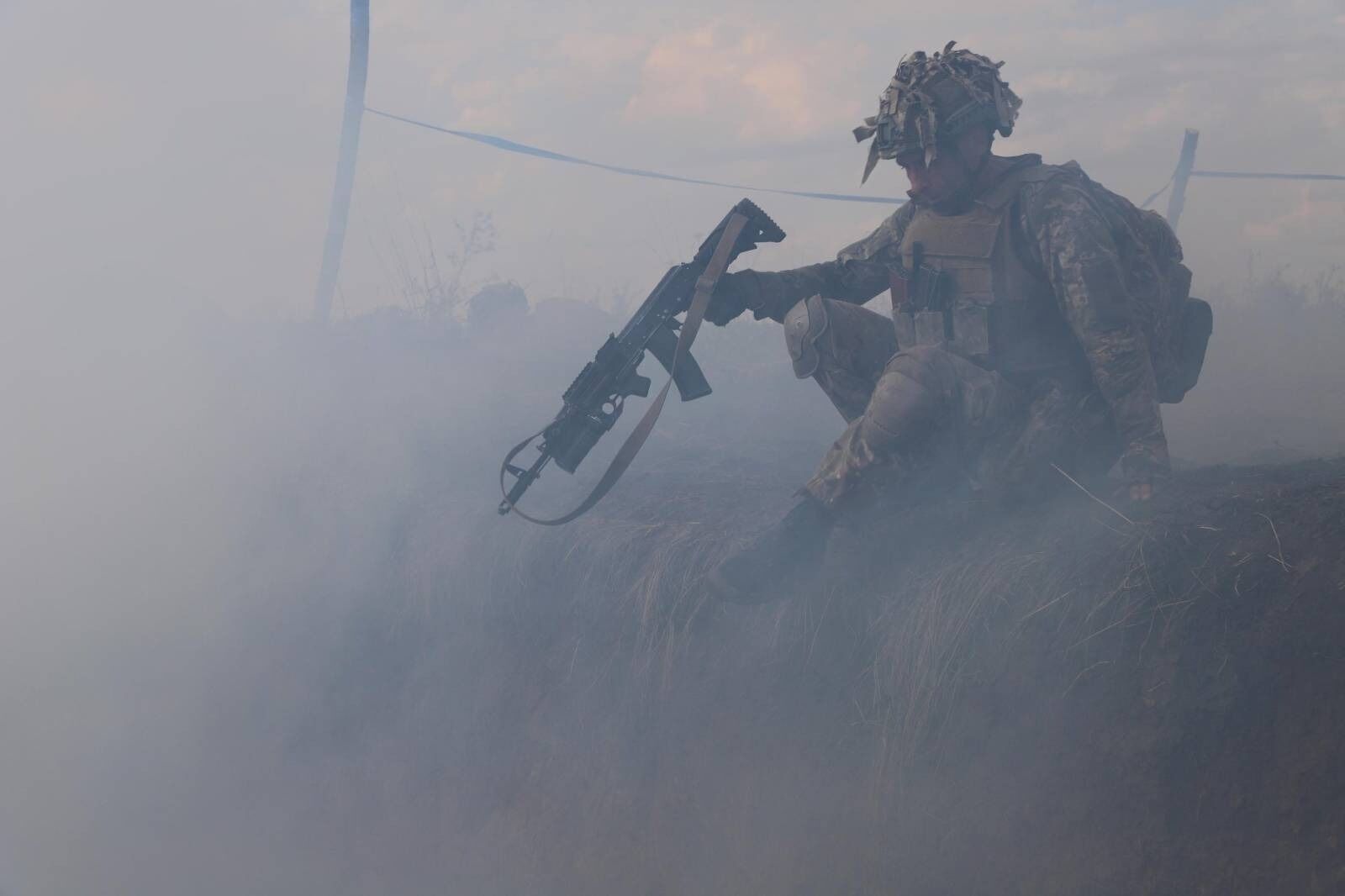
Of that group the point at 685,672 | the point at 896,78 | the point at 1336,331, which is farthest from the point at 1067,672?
the point at 1336,331

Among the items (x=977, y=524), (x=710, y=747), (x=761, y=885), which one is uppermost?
(x=977, y=524)

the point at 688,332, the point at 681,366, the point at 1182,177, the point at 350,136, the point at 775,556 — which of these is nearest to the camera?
the point at 775,556

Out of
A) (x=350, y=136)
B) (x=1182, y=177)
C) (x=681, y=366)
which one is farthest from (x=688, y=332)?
(x=1182, y=177)

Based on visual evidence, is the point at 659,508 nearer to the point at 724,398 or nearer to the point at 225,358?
the point at 724,398

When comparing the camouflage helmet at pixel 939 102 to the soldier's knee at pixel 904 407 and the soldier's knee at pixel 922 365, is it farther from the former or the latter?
the soldier's knee at pixel 904 407

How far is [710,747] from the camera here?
3.87 metres

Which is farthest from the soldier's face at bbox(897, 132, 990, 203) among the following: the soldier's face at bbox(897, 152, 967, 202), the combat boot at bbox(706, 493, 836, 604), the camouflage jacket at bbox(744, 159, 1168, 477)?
the combat boot at bbox(706, 493, 836, 604)

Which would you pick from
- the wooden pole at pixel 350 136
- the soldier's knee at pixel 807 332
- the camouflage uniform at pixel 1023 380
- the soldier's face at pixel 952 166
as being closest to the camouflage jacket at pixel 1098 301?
the camouflage uniform at pixel 1023 380

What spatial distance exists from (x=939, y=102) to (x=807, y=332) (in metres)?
0.93

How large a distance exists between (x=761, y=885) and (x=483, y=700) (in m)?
1.69

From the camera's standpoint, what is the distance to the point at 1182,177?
9.20 metres

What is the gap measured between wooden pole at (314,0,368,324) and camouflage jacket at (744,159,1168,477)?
538 centimetres

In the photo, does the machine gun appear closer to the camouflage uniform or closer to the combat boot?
the camouflage uniform

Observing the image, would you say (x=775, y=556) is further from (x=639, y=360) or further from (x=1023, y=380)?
(x=1023, y=380)
